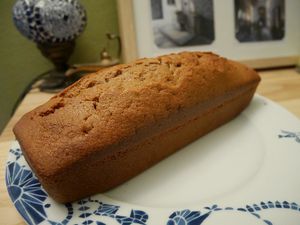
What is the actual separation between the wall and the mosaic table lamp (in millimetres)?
155

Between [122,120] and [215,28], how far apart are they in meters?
0.60

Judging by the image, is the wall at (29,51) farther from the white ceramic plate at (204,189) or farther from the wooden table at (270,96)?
Answer: the white ceramic plate at (204,189)

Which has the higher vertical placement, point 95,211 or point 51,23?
point 51,23

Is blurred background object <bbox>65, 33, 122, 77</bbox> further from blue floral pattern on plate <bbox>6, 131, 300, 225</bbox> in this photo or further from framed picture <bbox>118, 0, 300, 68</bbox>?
blue floral pattern on plate <bbox>6, 131, 300, 225</bbox>

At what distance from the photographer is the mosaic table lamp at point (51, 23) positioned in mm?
835

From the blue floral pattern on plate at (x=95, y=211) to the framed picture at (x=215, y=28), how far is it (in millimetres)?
581

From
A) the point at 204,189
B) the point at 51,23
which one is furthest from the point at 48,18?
the point at 204,189

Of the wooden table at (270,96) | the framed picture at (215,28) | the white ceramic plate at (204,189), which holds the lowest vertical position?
the white ceramic plate at (204,189)

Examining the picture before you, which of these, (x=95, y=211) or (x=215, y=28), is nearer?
(x=95, y=211)

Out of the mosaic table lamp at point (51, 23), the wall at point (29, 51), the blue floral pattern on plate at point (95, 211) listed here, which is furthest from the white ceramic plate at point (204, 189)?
the wall at point (29, 51)

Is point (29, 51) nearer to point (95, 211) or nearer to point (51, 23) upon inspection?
point (51, 23)

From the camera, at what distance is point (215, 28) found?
3.20 ft

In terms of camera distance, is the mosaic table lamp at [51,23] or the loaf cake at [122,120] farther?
the mosaic table lamp at [51,23]

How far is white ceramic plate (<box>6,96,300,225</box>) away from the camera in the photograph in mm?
427
